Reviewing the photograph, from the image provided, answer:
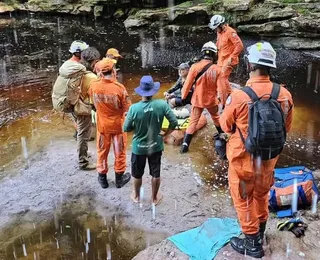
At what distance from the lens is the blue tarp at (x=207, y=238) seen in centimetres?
411

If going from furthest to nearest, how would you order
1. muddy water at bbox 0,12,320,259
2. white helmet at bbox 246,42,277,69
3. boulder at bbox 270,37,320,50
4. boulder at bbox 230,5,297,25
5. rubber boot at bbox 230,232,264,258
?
boulder at bbox 230,5,297,25
boulder at bbox 270,37,320,50
muddy water at bbox 0,12,320,259
rubber boot at bbox 230,232,264,258
white helmet at bbox 246,42,277,69

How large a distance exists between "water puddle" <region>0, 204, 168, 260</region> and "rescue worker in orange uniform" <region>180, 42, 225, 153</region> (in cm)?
219

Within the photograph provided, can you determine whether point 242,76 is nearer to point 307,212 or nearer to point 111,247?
point 307,212

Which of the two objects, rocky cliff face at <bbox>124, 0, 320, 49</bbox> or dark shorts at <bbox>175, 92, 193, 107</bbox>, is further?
rocky cliff face at <bbox>124, 0, 320, 49</bbox>

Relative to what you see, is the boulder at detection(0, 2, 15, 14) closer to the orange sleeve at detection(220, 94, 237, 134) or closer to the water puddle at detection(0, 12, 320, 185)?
the water puddle at detection(0, 12, 320, 185)

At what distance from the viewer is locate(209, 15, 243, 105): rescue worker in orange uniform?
7.47 meters

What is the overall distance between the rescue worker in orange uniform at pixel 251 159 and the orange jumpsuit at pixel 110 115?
184cm

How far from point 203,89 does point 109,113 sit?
1.83 m

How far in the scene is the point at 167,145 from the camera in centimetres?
701

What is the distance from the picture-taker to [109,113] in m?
5.30

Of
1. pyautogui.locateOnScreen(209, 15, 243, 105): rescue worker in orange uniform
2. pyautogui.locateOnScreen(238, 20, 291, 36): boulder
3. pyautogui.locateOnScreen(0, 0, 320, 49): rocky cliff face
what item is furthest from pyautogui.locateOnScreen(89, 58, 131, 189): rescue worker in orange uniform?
pyautogui.locateOnScreen(238, 20, 291, 36): boulder

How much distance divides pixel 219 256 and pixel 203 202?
1370 millimetres

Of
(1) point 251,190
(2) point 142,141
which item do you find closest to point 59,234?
(2) point 142,141

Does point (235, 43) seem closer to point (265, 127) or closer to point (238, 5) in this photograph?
point (265, 127)
